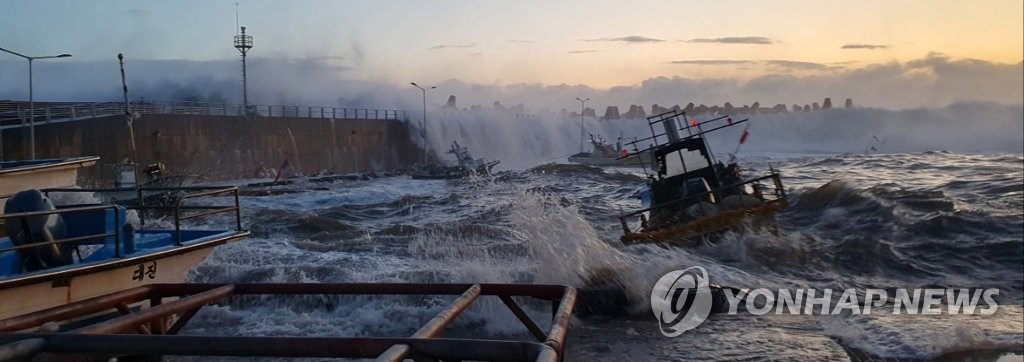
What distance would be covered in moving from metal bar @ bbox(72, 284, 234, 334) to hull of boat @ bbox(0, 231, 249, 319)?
13.6 ft

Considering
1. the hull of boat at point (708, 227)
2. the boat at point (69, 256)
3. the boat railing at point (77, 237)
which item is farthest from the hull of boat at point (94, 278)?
the hull of boat at point (708, 227)

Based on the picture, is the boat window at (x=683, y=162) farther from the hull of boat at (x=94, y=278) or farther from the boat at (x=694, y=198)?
the hull of boat at (x=94, y=278)

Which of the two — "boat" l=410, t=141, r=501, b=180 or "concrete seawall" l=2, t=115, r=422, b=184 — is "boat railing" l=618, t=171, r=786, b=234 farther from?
"boat" l=410, t=141, r=501, b=180

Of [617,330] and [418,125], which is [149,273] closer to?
[617,330]

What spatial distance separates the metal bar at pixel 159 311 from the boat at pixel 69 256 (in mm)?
3918

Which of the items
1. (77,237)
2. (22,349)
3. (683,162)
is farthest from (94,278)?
(683,162)

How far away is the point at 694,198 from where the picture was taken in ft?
57.9

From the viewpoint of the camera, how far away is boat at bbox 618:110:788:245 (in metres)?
16.9

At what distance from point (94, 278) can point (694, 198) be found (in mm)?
12195

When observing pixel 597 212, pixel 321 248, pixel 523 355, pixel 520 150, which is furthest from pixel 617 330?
pixel 520 150

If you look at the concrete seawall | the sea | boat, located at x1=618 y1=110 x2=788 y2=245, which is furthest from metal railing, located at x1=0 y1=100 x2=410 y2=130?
boat, located at x1=618 y1=110 x2=788 y2=245

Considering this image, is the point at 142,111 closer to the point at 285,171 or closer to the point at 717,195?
the point at 285,171

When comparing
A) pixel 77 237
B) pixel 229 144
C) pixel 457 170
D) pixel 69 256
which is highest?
pixel 77 237

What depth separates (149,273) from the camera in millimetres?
9266
